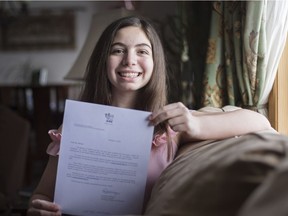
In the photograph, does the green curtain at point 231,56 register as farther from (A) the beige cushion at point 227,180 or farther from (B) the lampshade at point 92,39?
(A) the beige cushion at point 227,180

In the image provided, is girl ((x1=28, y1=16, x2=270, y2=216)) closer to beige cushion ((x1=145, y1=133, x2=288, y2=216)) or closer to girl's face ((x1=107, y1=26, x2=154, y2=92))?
girl's face ((x1=107, y1=26, x2=154, y2=92))

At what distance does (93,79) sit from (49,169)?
0.30 meters

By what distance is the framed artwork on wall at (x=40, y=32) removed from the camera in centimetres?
552

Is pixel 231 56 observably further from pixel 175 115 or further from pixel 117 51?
pixel 175 115

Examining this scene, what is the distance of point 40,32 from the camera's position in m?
5.52

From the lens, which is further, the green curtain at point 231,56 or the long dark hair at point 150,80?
the green curtain at point 231,56

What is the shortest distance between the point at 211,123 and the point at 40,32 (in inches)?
196

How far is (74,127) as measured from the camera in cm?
89

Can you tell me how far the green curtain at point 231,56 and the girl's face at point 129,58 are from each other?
0.46 meters

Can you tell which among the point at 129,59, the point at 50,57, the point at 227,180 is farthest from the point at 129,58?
the point at 50,57

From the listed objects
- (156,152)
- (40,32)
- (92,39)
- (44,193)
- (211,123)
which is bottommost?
(44,193)

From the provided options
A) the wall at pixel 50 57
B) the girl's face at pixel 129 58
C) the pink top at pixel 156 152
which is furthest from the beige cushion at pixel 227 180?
the wall at pixel 50 57

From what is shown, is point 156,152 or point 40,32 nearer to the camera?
point 156,152

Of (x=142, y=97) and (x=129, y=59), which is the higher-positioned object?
(x=129, y=59)
